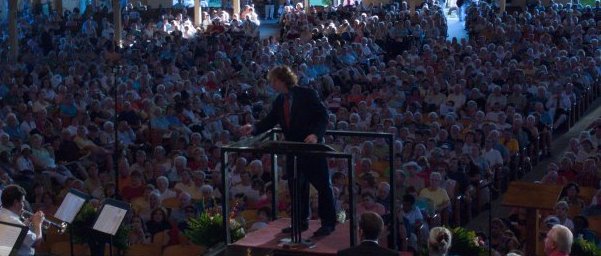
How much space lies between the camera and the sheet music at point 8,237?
6949mm

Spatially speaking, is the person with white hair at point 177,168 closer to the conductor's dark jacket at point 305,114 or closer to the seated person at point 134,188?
the seated person at point 134,188

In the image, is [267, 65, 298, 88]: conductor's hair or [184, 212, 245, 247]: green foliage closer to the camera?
[267, 65, 298, 88]: conductor's hair

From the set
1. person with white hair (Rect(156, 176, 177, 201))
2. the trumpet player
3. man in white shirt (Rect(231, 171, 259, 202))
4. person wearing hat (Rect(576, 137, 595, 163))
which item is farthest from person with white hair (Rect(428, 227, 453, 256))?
person wearing hat (Rect(576, 137, 595, 163))

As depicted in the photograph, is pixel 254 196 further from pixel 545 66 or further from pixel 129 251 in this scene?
pixel 545 66

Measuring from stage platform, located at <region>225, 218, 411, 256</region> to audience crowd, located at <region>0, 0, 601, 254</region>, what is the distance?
105 centimetres

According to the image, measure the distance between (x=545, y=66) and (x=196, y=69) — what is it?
5917 millimetres

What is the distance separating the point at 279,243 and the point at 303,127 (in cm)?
79

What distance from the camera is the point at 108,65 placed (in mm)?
20844

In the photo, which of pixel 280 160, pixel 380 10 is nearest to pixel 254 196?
pixel 280 160

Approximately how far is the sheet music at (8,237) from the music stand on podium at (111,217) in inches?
67.5

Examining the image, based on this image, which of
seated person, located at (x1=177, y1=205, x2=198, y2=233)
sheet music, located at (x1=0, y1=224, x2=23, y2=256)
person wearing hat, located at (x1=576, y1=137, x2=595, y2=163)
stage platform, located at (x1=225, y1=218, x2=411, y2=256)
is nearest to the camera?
sheet music, located at (x1=0, y1=224, x2=23, y2=256)

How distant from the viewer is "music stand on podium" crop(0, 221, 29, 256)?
6.90 metres

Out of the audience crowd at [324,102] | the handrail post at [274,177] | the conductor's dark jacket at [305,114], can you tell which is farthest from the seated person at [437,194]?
the conductor's dark jacket at [305,114]

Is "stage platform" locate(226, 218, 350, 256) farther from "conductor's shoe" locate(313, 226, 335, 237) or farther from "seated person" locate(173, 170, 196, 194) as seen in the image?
"seated person" locate(173, 170, 196, 194)
